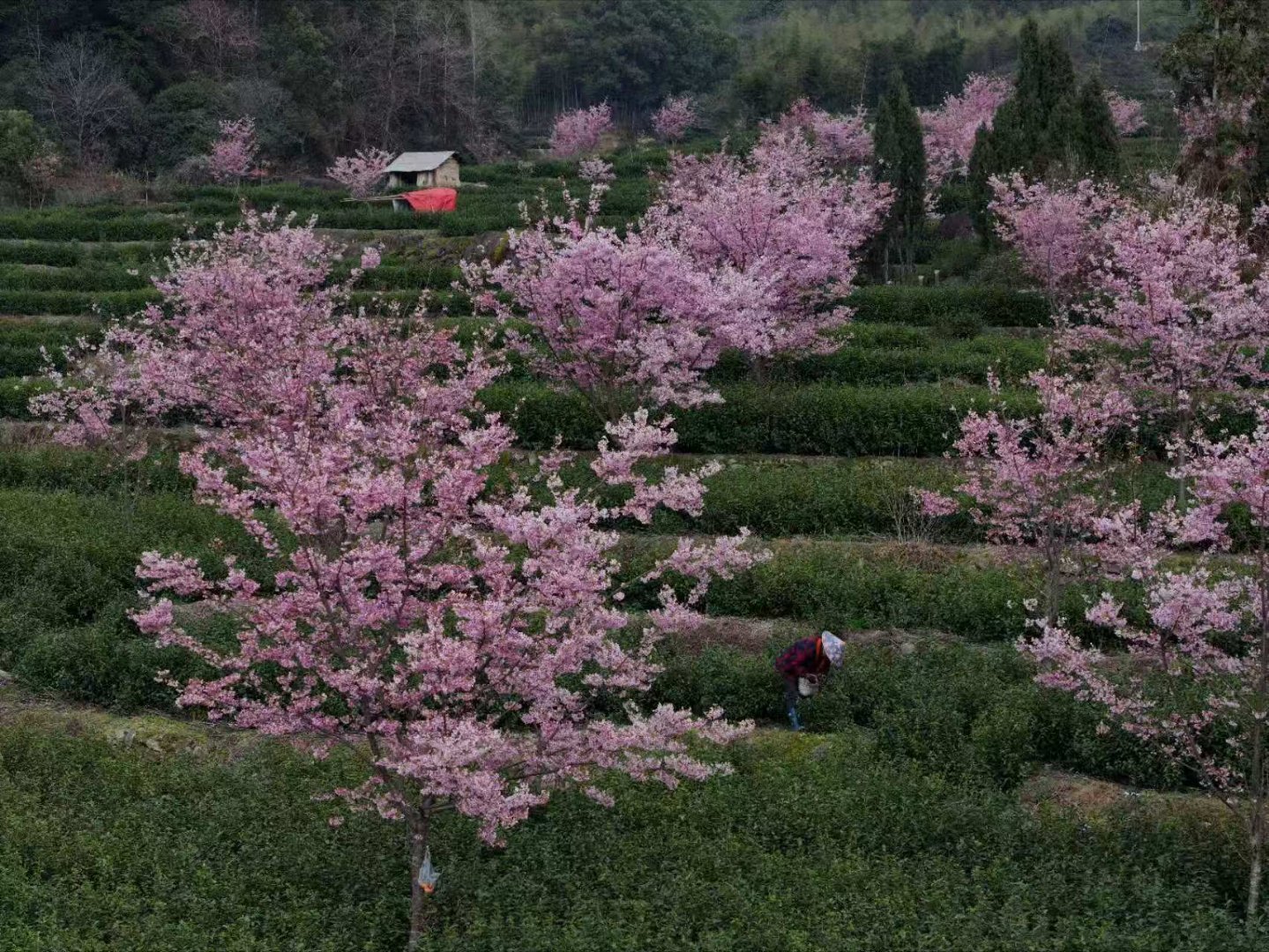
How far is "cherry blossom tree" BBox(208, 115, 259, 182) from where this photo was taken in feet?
171

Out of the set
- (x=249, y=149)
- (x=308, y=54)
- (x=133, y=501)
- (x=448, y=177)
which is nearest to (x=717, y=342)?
(x=133, y=501)

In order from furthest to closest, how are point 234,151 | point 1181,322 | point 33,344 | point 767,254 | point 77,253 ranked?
point 234,151, point 77,253, point 33,344, point 767,254, point 1181,322

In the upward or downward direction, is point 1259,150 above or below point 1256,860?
above

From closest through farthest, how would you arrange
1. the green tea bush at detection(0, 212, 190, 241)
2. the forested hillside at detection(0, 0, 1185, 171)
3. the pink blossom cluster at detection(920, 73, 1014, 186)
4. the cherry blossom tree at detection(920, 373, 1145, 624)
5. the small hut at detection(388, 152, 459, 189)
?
1. the cherry blossom tree at detection(920, 373, 1145, 624)
2. the green tea bush at detection(0, 212, 190, 241)
3. the pink blossom cluster at detection(920, 73, 1014, 186)
4. the small hut at detection(388, 152, 459, 189)
5. the forested hillside at detection(0, 0, 1185, 171)

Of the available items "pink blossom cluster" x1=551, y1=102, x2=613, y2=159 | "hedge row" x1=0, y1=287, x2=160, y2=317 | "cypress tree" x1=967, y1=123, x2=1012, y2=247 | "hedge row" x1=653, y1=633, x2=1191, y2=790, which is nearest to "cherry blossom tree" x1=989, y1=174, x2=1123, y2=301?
"cypress tree" x1=967, y1=123, x2=1012, y2=247

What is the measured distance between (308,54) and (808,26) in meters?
44.0

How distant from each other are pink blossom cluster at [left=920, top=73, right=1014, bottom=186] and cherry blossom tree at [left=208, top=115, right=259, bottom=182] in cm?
2536

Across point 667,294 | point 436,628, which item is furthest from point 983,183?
point 436,628

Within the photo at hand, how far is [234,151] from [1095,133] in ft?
105

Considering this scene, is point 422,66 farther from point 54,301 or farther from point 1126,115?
point 54,301

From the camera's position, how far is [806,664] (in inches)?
560

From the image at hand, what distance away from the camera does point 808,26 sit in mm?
94562

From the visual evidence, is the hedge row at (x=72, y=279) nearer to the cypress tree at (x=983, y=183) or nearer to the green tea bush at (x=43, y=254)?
the green tea bush at (x=43, y=254)

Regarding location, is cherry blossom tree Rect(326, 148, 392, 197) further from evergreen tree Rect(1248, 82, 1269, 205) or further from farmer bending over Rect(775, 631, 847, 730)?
farmer bending over Rect(775, 631, 847, 730)
